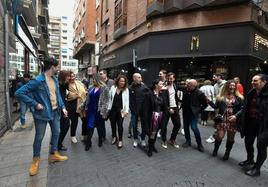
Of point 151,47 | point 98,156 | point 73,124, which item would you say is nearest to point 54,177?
point 98,156

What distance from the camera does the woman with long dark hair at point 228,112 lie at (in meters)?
4.68

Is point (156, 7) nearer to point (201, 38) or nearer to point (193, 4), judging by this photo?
point (193, 4)

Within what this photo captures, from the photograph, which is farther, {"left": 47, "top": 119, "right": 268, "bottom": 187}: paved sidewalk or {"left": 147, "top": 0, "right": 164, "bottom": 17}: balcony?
{"left": 147, "top": 0, "right": 164, "bottom": 17}: balcony

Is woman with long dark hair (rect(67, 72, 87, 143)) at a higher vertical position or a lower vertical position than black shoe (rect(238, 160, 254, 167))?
higher

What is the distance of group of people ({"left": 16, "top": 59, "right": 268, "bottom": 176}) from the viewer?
13.1 ft

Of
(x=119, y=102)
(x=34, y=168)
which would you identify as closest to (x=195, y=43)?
(x=119, y=102)

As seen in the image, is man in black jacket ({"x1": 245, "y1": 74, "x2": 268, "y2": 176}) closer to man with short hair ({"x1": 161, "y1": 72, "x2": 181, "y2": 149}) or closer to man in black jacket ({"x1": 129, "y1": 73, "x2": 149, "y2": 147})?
man with short hair ({"x1": 161, "y1": 72, "x2": 181, "y2": 149})

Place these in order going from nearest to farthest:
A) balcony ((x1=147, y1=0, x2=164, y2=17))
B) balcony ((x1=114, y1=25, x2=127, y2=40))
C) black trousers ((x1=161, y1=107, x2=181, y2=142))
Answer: black trousers ((x1=161, y1=107, x2=181, y2=142)) → balcony ((x1=147, y1=0, x2=164, y2=17)) → balcony ((x1=114, y1=25, x2=127, y2=40))

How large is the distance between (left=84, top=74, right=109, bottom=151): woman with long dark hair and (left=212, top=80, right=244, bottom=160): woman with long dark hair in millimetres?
2636

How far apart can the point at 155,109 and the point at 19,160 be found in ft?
10.2

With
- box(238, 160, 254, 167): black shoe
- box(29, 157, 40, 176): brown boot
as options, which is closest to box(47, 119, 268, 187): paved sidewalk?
box(238, 160, 254, 167): black shoe

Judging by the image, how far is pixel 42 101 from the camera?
3.96m

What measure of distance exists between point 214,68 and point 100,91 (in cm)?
734

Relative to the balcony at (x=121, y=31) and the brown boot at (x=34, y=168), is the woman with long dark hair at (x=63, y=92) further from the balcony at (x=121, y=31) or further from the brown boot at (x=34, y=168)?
the balcony at (x=121, y=31)
